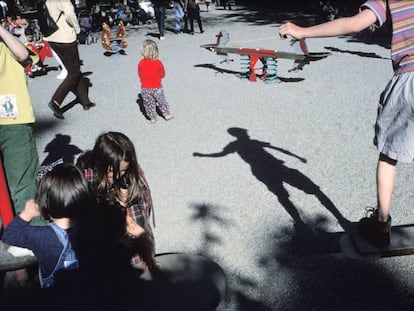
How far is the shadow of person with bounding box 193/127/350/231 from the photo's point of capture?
3.67 metres

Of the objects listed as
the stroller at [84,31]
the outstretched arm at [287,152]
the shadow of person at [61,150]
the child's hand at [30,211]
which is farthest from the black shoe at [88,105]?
the stroller at [84,31]

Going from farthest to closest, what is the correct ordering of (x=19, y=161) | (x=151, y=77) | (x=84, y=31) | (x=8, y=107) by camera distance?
1. (x=84, y=31)
2. (x=151, y=77)
3. (x=19, y=161)
4. (x=8, y=107)

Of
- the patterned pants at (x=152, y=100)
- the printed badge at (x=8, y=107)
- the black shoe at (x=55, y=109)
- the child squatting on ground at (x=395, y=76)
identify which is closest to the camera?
the child squatting on ground at (x=395, y=76)

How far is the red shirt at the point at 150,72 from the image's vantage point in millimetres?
6215

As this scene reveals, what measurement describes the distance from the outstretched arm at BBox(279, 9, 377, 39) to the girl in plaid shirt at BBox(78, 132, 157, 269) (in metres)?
1.23

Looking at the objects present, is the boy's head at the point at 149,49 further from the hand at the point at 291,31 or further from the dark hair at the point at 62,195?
the dark hair at the point at 62,195

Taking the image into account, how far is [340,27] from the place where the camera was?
248cm

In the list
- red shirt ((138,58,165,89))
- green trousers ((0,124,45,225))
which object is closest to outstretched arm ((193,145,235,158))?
red shirt ((138,58,165,89))

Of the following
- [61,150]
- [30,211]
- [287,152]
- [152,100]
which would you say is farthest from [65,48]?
[30,211]

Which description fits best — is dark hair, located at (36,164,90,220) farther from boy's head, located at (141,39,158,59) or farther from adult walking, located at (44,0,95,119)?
adult walking, located at (44,0,95,119)

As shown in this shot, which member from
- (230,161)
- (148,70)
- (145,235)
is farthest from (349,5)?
(145,235)

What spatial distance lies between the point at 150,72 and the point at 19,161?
10.8 feet

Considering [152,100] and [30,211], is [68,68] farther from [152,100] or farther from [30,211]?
[30,211]

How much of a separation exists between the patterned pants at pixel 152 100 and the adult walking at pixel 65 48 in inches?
52.3
